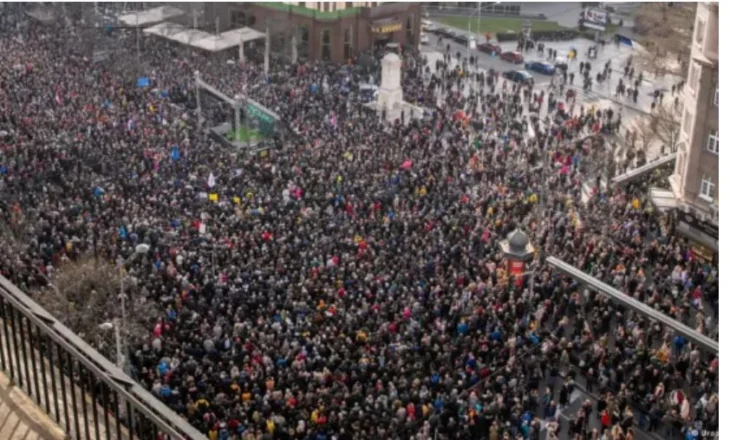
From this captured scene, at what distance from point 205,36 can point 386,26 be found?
12.9m

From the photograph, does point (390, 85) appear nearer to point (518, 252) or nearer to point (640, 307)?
point (518, 252)

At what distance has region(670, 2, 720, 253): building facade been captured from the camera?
38.0m

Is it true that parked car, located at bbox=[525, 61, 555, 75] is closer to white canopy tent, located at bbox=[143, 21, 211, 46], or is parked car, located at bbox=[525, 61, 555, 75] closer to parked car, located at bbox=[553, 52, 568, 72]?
parked car, located at bbox=[553, 52, 568, 72]

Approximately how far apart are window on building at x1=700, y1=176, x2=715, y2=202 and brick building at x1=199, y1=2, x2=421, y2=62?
32321 millimetres

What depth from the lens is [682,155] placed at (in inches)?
1647

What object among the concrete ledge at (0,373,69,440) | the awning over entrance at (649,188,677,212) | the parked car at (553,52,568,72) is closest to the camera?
the concrete ledge at (0,373,69,440)

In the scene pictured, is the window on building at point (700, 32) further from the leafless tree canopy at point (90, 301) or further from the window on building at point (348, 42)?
the window on building at point (348, 42)

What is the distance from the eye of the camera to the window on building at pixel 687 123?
4106 centimetres

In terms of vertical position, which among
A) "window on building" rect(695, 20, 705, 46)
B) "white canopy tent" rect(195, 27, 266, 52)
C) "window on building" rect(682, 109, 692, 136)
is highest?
"window on building" rect(695, 20, 705, 46)

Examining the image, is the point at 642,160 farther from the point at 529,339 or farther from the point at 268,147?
the point at 529,339

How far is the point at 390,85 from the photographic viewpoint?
5500 cm

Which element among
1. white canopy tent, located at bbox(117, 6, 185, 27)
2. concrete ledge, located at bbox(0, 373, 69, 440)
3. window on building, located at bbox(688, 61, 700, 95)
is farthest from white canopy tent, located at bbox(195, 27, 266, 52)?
concrete ledge, located at bbox(0, 373, 69, 440)

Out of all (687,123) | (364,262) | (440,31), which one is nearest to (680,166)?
(687,123)
